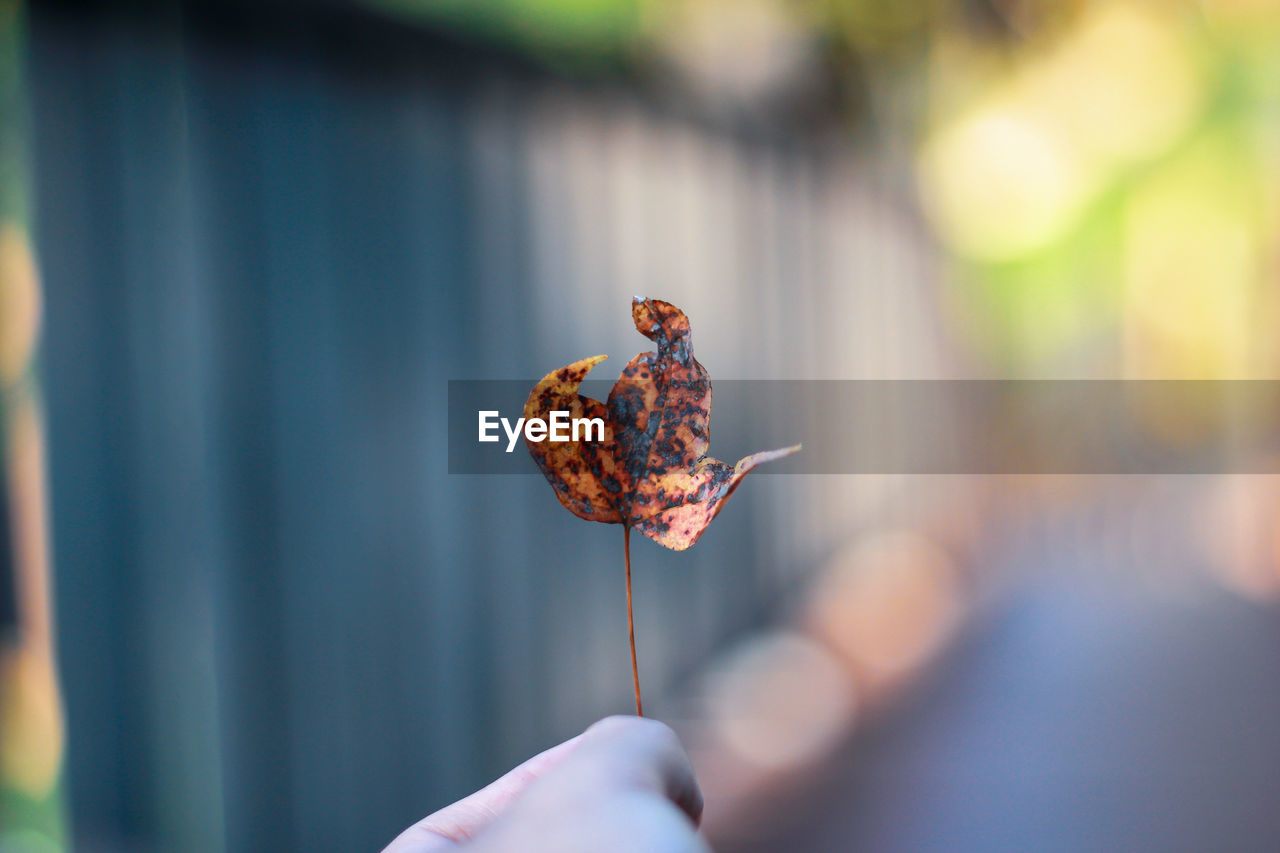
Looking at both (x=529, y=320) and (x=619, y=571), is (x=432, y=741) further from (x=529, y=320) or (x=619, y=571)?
(x=529, y=320)

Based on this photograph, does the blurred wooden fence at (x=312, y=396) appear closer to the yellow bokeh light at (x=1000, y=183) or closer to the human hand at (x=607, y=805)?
the human hand at (x=607, y=805)

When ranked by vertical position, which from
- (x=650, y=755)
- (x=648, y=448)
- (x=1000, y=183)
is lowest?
(x=650, y=755)

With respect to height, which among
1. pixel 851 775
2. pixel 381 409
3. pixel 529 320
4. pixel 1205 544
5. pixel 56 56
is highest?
pixel 56 56

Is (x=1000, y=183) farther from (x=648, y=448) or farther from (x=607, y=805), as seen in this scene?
(x=607, y=805)

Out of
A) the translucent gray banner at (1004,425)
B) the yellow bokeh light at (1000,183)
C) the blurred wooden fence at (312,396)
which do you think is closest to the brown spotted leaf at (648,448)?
the blurred wooden fence at (312,396)

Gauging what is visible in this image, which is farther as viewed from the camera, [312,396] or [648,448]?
[312,396]

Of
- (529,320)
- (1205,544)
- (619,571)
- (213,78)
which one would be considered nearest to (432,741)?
(619,571)

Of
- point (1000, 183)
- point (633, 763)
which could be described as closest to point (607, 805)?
point (633, 763)
